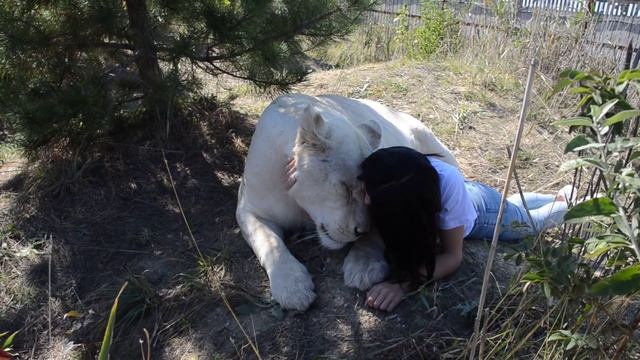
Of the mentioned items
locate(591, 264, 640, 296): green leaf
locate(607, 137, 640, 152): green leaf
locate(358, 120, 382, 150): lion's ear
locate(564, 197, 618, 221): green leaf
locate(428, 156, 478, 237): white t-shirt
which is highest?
locate(607, 137, 640, 152): green leaf

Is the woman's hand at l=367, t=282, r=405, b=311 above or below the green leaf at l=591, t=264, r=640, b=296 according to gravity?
below

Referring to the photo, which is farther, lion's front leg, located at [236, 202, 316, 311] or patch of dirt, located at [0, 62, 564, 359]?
lion's front leg, located at [236, 202, 316, 311]

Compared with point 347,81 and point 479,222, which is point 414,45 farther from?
point 479,222

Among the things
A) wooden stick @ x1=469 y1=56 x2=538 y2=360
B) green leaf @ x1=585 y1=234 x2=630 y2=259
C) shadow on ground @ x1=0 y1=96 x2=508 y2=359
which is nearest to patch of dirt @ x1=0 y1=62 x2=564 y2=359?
shadow on ground @ x1=0 y1=96 x2=508 y2=359

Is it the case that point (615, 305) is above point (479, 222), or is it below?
above

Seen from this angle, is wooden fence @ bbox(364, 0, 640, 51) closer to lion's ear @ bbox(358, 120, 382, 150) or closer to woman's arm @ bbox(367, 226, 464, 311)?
lion's ear @ bbox(358, 120, 382, 150)

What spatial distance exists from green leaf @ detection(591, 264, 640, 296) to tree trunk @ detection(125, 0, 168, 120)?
2.68 meters

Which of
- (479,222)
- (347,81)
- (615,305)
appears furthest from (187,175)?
(615,305)

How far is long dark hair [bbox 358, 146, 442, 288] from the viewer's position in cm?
225

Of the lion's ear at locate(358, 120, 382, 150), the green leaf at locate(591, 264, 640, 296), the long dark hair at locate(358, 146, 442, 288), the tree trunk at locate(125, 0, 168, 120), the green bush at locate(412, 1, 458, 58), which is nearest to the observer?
the green leaf at locate(591, 264, 640, 296)

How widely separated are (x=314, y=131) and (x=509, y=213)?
1237 millimetres

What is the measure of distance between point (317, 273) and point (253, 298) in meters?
0.31

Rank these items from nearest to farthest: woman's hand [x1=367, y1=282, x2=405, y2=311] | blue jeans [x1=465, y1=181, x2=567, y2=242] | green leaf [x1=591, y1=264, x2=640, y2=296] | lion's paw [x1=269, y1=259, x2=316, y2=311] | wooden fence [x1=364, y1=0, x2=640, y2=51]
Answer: green leaf [x1=591, y1=264, x2=640, y2=296], woman's hand [x1=367, y1=282, x2=405, y2=311], lion's paw [x1=269, y1=259, x2=316, y2=311], blue jeans [x1=465, y1=181, x2=567, y2=242], wooden fence [x1=364, y1=0, x2=640, y2=51]

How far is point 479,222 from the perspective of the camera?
9.61 ft
